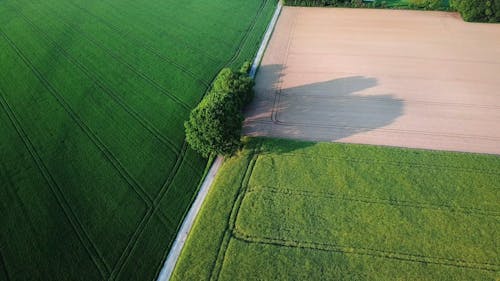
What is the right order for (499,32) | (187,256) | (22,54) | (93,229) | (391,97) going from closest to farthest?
(187,256) → (93,229) → (391,97) → (22,54) → (499,32)

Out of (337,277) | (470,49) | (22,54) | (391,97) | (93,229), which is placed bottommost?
(337,277)

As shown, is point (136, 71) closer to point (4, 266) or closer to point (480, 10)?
point (4, 266)

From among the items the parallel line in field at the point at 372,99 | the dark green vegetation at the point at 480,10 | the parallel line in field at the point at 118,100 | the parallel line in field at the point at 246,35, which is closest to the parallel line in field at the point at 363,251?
the parallel line in field at the point at 118,100

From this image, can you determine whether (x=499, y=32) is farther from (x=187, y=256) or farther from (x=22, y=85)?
(x=22, y=85)

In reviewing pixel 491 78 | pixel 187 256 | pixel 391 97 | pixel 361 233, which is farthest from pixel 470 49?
pixel 187 256

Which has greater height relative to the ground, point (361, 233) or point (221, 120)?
point (221, 120)

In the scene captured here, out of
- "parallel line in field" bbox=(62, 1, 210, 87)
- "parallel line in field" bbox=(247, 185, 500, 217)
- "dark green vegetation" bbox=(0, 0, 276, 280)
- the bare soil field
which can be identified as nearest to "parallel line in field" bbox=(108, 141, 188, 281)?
"dark green vegetation" bbox=(0, 0, 276, 280)

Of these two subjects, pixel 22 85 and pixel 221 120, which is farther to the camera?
pixel 22 85

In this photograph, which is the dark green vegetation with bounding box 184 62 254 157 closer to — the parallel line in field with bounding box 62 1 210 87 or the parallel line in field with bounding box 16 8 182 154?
the parallel line in field with bounding box 16 8 182 154
